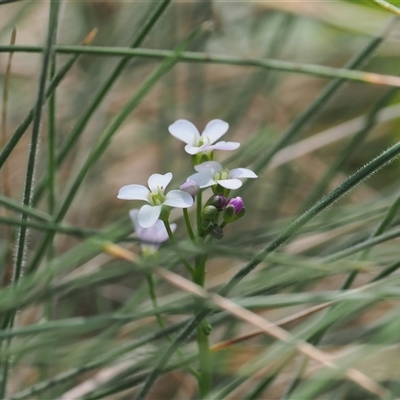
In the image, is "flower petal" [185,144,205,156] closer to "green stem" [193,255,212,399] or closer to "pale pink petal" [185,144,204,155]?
"pale pink petal" [185,144,204,155]

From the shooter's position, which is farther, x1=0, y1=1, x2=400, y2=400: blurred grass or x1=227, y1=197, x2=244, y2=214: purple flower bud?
x1=0, y1=1, x2=400, y2=400: blurred grass

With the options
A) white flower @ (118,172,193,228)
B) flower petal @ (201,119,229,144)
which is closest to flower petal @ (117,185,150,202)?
white flower @ (118,172,193,228)

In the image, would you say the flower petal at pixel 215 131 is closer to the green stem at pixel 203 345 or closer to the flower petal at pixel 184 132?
the flower petal at pixel 184 132

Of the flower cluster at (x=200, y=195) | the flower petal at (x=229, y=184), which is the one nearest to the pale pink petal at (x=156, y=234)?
the flower cluster at (x=200, y=195)

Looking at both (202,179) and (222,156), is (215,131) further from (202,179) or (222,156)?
(222,156)

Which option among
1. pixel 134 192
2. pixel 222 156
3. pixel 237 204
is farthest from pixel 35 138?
pixel 222 156

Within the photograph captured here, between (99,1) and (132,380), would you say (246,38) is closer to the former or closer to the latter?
(99,1)

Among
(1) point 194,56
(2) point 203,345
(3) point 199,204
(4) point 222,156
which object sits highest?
(4) point 222,156
